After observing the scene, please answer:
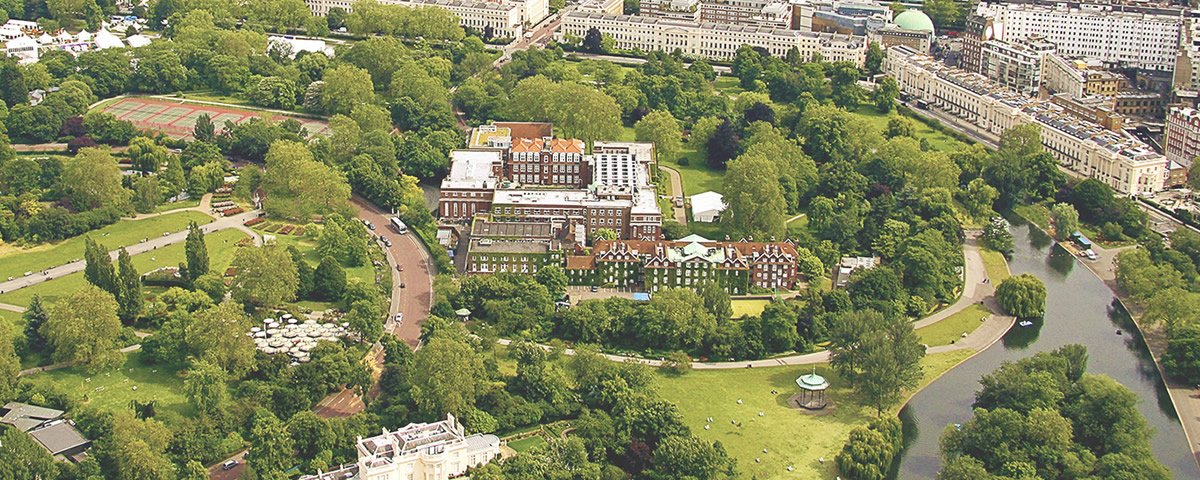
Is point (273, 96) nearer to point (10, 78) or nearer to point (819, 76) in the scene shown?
point (10, 78)

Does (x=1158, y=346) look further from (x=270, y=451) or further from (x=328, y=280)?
(x=270, y=451)

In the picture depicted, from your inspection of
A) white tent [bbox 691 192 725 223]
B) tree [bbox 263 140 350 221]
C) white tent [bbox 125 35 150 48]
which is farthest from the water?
white tent [bbox 125 35 150 48]

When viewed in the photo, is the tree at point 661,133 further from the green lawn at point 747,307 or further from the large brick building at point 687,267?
Answer: the green lawn at point 747,307

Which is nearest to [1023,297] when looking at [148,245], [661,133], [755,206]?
[755,206]

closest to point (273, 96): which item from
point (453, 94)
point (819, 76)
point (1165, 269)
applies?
point (453, 94)

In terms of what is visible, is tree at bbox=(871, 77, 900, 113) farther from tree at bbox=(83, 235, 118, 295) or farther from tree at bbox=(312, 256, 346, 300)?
tree at bbox=(83, 235, 118, 295)

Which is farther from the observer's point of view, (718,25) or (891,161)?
(718,25)

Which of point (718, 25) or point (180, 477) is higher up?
point (718, 25)
